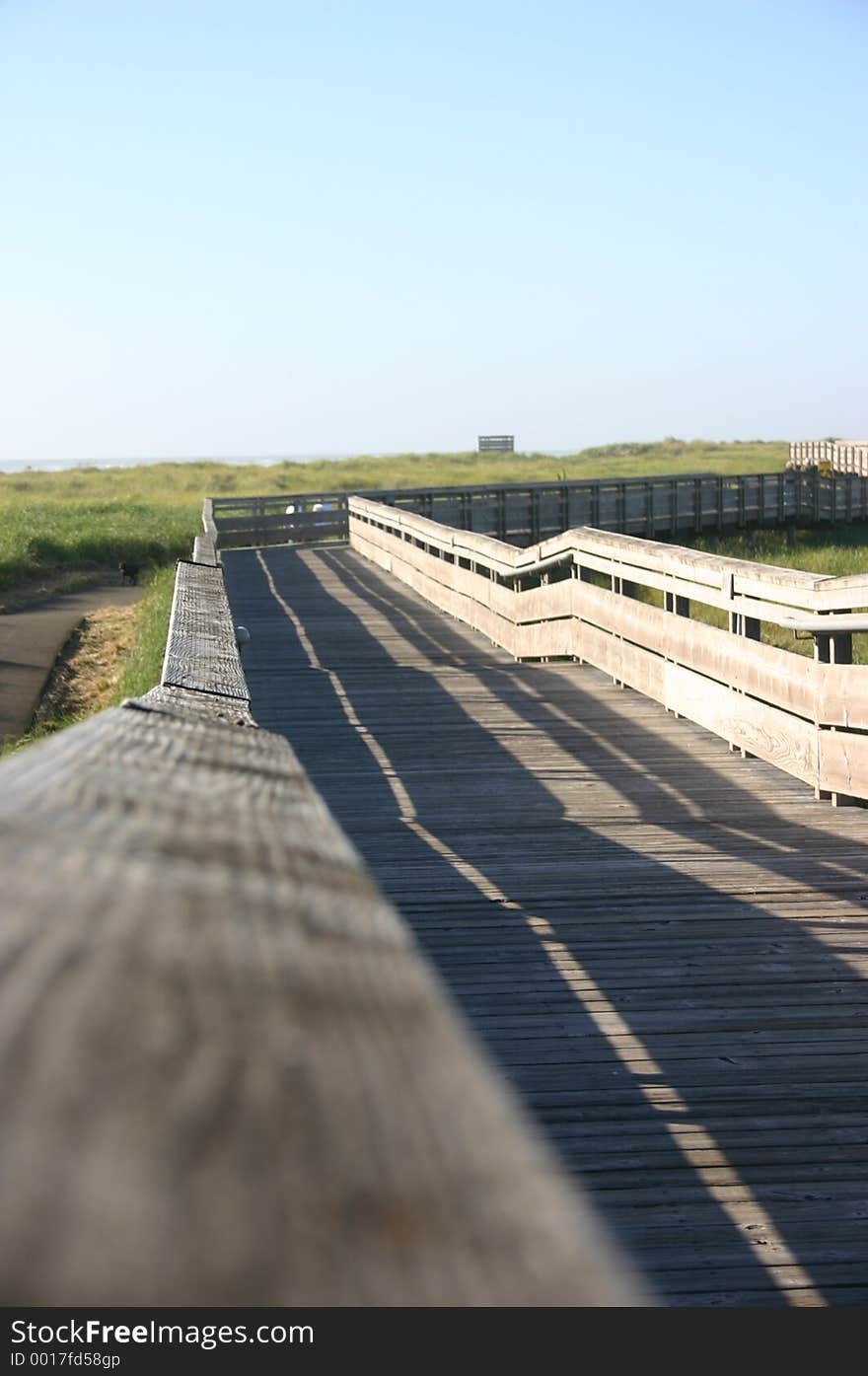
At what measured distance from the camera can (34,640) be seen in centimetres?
1900

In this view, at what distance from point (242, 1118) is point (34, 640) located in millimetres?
19124

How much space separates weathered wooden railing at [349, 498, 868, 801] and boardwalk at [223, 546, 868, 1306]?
0.76 ft

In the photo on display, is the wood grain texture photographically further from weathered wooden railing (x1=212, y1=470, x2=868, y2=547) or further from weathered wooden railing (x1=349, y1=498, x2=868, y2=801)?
weathered wooden railing (x1=212, y1=470, x2=868, y2=547)

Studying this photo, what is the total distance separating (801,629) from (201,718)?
4.36 m

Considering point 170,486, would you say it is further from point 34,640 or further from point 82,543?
point 34,640

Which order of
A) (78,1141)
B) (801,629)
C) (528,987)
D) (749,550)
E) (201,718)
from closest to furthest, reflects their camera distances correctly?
(78,1141), (201,718), (528,987), (801,629), (749,550)

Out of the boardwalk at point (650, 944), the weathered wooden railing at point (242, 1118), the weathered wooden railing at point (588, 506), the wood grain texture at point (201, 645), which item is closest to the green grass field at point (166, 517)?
the weathered wooden railing at point (588, 506)

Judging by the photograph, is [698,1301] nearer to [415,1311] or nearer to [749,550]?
[415,1311]

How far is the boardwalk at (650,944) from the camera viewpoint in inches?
128

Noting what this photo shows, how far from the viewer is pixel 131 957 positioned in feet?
2.52

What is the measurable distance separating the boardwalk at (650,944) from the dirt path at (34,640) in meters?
5.06

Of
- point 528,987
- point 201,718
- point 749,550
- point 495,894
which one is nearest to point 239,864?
point 201,718

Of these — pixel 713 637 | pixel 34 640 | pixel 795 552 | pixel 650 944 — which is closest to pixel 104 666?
pixel 34 640

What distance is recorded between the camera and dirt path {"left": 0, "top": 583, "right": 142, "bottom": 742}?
1428cm
